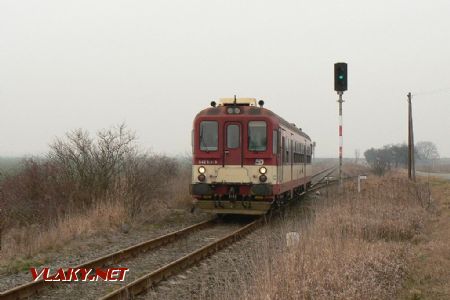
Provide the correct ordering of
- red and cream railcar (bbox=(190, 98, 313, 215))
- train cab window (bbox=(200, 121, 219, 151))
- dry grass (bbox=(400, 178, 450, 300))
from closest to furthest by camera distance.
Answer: dry grass (bbox=(400, 178, 450, 300)) → red and cream railcar (bbox=(190, 98, 313, 215)) → train cab window (bbox=(200, 121, 219, 151))

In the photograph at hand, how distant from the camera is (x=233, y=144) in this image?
13477mm

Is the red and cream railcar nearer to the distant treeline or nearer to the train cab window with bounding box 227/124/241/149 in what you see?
the train cab window with bounding box 227/124/241/149

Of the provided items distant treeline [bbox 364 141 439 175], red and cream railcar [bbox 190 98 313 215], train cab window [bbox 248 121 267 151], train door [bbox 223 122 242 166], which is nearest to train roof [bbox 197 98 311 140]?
red and cream railcar [bbox 190 98 313 215]

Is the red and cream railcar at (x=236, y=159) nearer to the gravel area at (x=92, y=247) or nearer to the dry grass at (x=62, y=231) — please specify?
the gravel area at (x=92, y=247)

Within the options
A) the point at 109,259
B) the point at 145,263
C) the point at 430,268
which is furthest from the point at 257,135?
the point at 430,268

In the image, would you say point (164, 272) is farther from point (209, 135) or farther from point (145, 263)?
point (209, 135)

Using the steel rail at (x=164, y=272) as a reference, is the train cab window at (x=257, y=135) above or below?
above

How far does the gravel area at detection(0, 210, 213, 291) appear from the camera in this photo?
24.7 feet

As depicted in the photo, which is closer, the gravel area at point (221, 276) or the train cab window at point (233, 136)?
the gravel area at point (221, 276)

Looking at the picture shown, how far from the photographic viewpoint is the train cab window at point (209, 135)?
13.6 meters

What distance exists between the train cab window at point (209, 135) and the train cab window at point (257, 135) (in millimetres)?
907

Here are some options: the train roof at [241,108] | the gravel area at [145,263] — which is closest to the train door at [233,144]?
the train roof at [241,108]

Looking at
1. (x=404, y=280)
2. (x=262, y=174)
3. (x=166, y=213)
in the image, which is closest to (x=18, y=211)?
(x=166, y=213)

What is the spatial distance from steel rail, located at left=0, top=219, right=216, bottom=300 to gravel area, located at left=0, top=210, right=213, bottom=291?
1.93 feet
